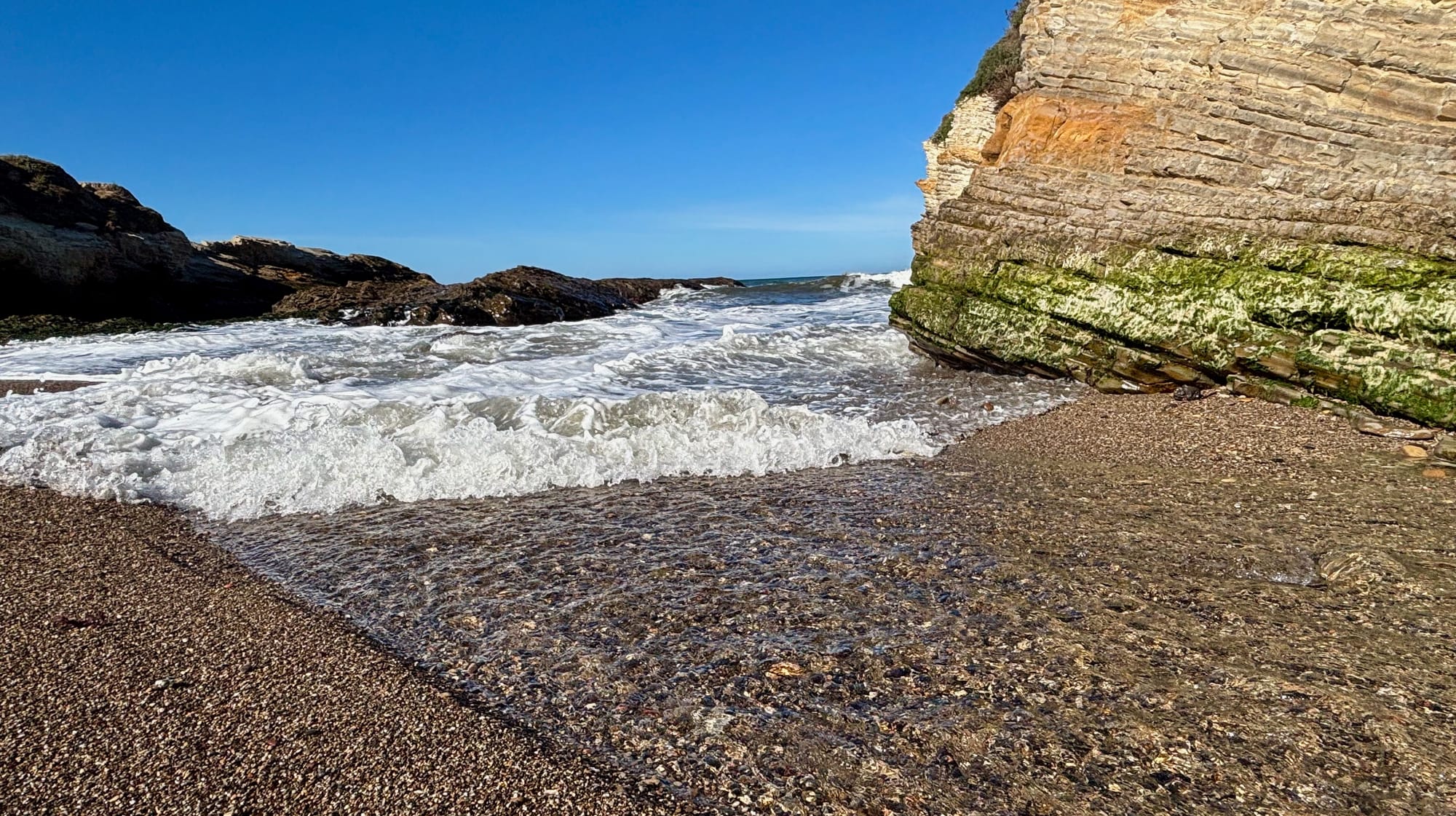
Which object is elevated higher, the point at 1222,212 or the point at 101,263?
the point at 101,263

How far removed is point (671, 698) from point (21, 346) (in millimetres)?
20387

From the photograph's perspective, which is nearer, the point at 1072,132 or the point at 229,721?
the point at 229,721

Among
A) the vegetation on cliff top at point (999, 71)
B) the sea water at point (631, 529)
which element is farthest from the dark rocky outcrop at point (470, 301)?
the vegetation on cliff top at point (999, 71)

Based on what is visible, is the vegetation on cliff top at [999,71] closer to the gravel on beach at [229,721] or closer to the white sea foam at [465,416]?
the white sea foam at [465,416]

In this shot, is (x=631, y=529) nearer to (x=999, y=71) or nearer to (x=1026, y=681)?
(x=1026, y=681)

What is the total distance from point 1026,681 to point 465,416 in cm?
627

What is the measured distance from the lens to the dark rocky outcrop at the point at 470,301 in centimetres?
2088

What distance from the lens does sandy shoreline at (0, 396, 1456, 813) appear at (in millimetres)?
2430

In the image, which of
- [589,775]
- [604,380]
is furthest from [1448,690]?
[604,380]

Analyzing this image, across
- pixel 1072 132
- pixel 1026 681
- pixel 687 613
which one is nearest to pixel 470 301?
pixel 1072 132

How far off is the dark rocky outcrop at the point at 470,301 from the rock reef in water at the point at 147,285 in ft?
0.15

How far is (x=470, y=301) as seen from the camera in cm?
2147

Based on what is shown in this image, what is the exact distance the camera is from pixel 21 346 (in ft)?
55.0

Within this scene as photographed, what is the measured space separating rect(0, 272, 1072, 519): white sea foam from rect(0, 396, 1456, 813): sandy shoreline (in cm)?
109
